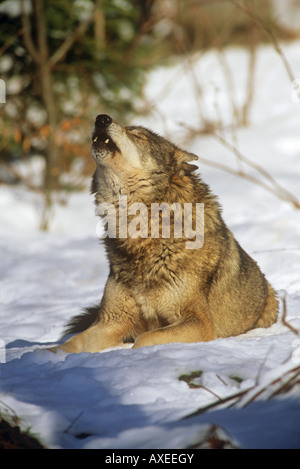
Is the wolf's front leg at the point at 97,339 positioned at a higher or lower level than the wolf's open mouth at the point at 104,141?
lower

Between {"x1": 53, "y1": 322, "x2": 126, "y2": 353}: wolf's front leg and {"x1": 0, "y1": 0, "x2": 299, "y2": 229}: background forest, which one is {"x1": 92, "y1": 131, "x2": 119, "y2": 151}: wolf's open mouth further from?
{"x1": 0, "y1": 0, "x2": 299, "y2": 229}: background forest

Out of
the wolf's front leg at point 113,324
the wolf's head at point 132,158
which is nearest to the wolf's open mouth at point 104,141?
the wolf's head at point 132,158

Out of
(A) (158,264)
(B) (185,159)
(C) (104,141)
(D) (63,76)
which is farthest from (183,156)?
(D) (63,76)

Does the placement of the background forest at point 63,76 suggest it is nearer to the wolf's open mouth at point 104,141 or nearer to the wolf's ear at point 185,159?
the wolf's ear at point 185,159

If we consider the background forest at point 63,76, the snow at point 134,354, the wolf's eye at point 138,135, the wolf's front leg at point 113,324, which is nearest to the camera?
the snow at point 134,354

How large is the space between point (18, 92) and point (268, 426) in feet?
27.4

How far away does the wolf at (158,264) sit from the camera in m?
3.45

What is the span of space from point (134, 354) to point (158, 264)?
0.76 metres

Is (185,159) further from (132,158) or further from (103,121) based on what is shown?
(103,121)

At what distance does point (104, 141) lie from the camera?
3504 millimetres

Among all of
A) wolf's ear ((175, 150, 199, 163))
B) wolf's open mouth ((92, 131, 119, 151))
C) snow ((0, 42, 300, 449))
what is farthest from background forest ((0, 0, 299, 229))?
wolf's open mouth ((92, 131, 119, 151))

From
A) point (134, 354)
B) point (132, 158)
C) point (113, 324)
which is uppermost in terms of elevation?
point (132, 158)
